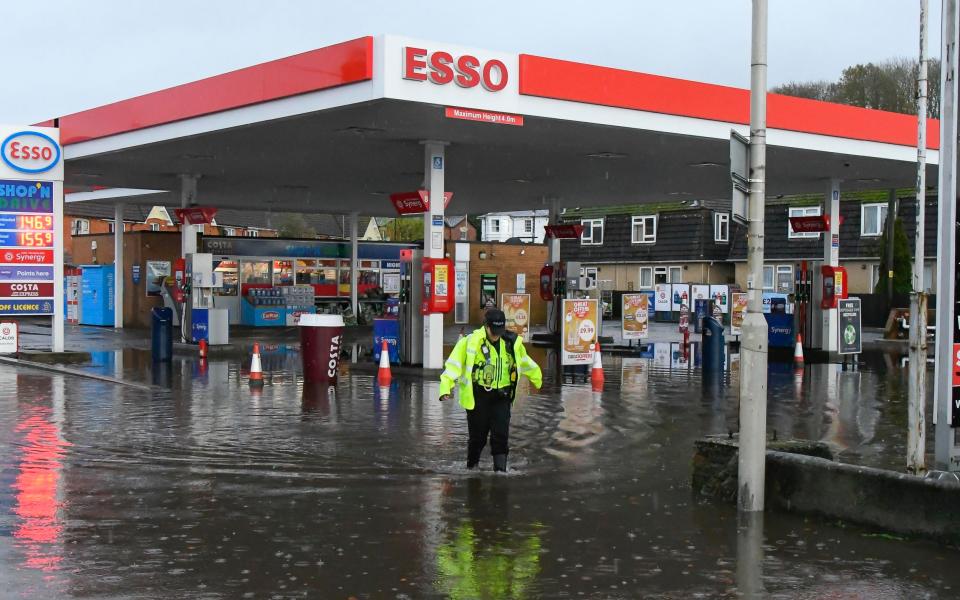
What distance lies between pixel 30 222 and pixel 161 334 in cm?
353

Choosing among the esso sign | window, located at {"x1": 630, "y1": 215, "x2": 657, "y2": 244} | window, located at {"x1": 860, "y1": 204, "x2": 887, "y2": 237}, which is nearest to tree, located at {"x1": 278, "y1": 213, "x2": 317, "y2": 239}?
window, located at {"x1": 630, "y1": 215, "x2": 657, "y2": 244}

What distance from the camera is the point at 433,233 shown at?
19281 millimetres

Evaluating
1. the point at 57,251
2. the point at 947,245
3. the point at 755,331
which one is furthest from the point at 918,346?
the point at 57,251

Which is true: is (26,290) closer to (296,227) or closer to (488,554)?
(488,554)

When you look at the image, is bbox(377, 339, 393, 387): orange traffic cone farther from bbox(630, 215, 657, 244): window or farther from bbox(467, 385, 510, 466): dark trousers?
bbox(630, 215, 657, 244): window

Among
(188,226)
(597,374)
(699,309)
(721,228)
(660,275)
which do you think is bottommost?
(597,374)

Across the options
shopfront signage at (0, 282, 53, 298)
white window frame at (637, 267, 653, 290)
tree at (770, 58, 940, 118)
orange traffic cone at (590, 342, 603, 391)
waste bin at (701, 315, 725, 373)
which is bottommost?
orange traffic cone at (590, 342, 603, 391)

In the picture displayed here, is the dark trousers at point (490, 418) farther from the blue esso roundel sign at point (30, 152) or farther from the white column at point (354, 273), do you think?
the white column at point (354, 273)

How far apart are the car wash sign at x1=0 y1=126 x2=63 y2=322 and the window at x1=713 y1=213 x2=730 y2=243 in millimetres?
37198

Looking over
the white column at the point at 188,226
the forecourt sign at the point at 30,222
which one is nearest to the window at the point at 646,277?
the white column at the point at 188,226

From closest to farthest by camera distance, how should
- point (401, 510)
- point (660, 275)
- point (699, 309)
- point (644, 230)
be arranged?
point (401, 510)
point (699, 309)
point (660, 275)
point (644, 230)

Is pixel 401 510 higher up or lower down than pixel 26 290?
lower down

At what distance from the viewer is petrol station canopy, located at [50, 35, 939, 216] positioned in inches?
644

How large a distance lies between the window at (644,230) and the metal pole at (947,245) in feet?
153
